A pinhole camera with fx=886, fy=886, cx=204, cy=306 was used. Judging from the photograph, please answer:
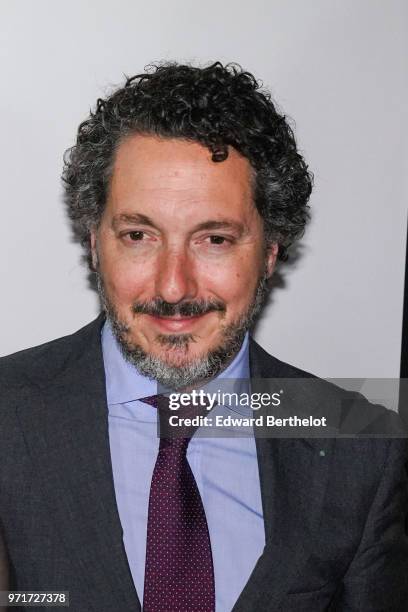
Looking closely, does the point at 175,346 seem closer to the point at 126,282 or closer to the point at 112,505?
the point at 126,282

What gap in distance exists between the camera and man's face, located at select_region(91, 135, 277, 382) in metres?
1.63

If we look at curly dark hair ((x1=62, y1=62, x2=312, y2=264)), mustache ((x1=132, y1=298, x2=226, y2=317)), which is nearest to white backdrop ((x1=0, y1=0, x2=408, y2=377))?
curly dark hair ((x1=62, y1=62, x2=312, y2=264))

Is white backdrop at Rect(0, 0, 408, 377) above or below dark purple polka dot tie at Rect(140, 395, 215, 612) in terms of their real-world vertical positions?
above

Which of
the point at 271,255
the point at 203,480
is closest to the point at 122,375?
the point at 203,480

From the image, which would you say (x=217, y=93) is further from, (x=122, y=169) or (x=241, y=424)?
(x=241, y=424)

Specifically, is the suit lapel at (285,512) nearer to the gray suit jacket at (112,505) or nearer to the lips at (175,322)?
the gray suit jacket at (112,505)

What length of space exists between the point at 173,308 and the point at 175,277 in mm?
68

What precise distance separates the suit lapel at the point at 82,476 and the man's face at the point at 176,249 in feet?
0.49

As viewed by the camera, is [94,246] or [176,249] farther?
[94,246]

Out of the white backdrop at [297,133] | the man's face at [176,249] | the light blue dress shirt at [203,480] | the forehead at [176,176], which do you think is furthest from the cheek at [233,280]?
the white backdrop at [297,133]

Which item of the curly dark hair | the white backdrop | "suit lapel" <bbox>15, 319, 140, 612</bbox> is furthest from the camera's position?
the white backdrop

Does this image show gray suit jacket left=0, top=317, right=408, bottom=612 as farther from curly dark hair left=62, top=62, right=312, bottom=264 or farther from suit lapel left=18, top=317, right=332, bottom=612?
curly dark hair left=62, top=62, right=312, bottom=264

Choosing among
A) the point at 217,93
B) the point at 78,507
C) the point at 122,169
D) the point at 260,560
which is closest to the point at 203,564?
the point at 260,560

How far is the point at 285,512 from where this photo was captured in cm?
174
